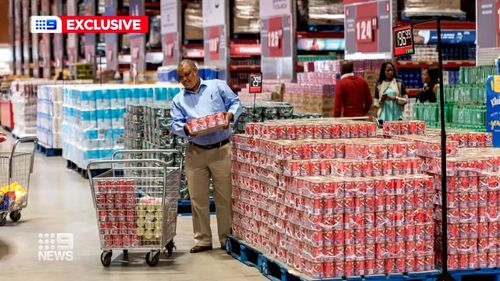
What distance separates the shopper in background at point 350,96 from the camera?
41.1ft

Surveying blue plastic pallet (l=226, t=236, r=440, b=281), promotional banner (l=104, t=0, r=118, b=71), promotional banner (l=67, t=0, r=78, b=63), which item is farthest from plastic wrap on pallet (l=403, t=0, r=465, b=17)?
promotional banner (l=67, t=0, r=78, b=63)

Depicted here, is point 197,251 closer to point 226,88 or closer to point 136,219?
point 136,219

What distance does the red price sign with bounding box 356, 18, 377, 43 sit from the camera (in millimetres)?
13656

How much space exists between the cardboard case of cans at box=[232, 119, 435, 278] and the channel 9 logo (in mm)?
13688

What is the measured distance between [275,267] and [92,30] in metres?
14.0

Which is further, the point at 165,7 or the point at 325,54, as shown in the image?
the point at 165,7

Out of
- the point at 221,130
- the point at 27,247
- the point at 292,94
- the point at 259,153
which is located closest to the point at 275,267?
the point at 259,153

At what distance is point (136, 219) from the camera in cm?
794

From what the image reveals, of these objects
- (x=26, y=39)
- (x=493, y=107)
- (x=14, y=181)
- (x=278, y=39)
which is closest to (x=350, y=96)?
(x=493, y=107)

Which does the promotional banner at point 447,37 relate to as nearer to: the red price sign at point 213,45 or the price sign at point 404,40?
the red price sign at point 213,45

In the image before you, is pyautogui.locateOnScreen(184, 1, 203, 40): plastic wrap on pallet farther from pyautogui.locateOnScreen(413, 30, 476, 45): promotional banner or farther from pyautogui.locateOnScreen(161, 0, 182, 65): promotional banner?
pyautogui.locateOnScreen(413, 30, 476, 45): promotional banner

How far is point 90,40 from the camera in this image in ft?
96.6

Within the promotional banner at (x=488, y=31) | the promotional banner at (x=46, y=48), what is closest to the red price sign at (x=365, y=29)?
the promotional banner at (x=488, y=31)

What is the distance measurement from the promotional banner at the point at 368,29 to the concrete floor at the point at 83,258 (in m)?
4.22
